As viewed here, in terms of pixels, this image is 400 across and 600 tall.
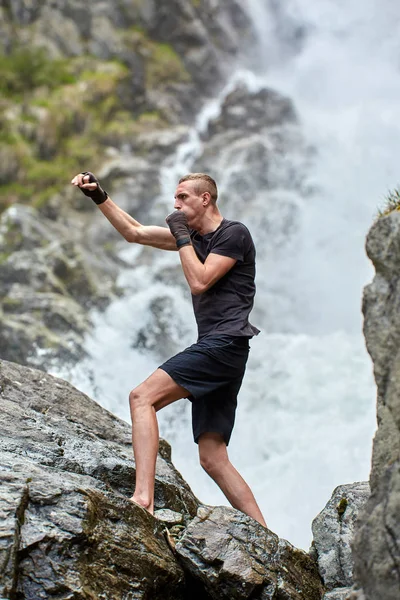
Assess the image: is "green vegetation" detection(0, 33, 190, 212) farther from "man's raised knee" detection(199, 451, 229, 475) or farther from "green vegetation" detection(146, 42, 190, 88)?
"man's raised knee" detection(199, 451, 229, 475)

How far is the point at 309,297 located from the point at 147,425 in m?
14.2

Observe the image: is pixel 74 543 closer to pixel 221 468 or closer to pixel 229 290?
pixel 221 468

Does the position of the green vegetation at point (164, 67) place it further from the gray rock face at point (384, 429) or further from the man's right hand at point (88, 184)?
the gray rock face at point (384, 429)

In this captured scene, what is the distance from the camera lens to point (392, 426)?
11.1ft

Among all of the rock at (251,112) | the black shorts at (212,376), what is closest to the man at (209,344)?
the black shorts at (212,376)

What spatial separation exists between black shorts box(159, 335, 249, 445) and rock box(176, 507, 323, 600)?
71 cm

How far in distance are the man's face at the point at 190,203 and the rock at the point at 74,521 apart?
1.87 m

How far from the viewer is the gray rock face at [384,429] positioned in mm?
3029

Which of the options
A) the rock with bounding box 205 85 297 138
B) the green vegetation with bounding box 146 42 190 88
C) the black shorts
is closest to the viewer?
the black shorts

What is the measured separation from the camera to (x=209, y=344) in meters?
4.80

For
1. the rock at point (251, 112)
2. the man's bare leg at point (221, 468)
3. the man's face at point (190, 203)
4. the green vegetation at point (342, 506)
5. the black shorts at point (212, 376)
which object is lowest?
the green vegetation at point (342, 506)

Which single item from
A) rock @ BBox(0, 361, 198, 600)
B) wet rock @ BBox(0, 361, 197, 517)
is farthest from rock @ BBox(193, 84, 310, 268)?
rock @ BBox(0, 361, 198, 600)

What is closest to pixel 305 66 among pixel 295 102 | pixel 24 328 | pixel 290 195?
pixel 295 102

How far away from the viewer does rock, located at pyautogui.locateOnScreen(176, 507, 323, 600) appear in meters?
4.00
